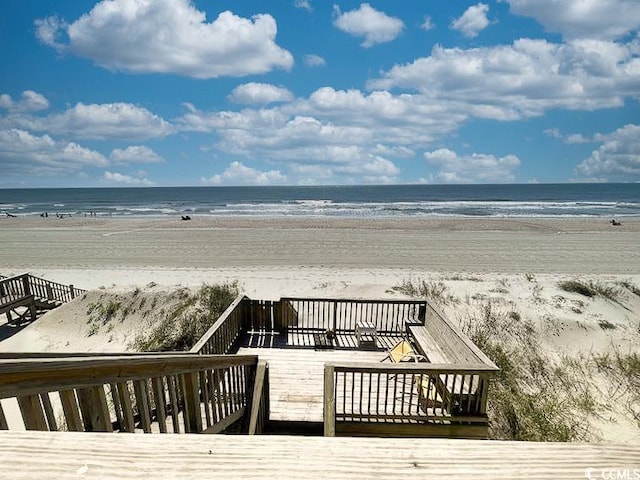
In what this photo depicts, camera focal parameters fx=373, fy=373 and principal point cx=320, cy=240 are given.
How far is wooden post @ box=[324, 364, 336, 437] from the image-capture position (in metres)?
5.55

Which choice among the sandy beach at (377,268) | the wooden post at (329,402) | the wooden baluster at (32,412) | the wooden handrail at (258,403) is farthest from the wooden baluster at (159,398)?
the sandy beach at (377,268)

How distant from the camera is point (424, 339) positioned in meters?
8.60

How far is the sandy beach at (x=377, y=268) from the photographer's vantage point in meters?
11.4

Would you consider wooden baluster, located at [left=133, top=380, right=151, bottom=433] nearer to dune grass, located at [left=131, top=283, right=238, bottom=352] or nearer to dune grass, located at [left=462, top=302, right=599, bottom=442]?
dune grass, located at [left=462, top=302, right=599, bottom=442]

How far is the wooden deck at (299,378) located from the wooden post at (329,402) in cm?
93

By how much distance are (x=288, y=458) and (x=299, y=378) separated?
23.3ft

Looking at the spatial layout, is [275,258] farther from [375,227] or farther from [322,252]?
[375,227]

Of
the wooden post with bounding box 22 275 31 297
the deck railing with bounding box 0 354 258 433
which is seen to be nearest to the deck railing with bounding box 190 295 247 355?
the deck railing with bounding box 0 354 258 433

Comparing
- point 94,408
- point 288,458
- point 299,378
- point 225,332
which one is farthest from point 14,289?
point 288,458

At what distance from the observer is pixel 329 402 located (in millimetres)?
5637

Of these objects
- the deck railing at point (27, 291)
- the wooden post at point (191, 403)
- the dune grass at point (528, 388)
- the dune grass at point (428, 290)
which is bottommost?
the dune grass at point (528, 388)

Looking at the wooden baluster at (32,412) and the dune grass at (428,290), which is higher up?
the wooden baluster at (32,412)

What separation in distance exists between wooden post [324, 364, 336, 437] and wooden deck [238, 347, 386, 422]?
0.93 meters

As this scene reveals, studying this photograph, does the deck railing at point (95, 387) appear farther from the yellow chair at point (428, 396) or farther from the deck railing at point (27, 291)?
the deck railing at point (27, 291)
